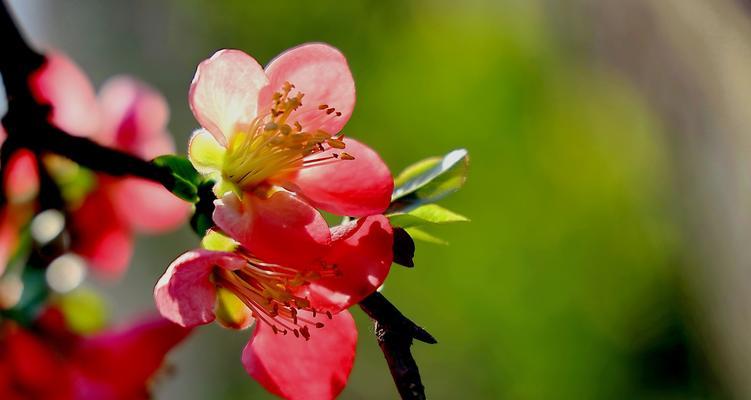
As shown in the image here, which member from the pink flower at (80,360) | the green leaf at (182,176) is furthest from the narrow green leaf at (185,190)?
the pink flower at (80,360)

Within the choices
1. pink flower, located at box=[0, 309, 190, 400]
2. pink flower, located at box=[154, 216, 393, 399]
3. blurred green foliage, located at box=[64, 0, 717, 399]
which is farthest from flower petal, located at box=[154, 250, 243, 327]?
blurred green foliage, located at box=[64, 0, 717, 399]

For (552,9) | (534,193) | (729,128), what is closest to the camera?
(729,128)

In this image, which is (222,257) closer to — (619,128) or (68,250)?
(68,250)

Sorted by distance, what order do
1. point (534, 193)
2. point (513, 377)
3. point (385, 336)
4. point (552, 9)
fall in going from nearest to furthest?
point (385, 336)
point (513, 377)
point (534, 193)
point (552, 9)

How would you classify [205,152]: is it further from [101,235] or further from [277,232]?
[101,235]

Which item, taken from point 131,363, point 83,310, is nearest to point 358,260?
point 131,363

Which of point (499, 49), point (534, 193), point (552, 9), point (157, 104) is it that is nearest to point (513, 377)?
point (534, 193)

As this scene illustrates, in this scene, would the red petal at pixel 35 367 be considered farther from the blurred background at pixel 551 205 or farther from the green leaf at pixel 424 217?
the blurred background at pixel 551 205
